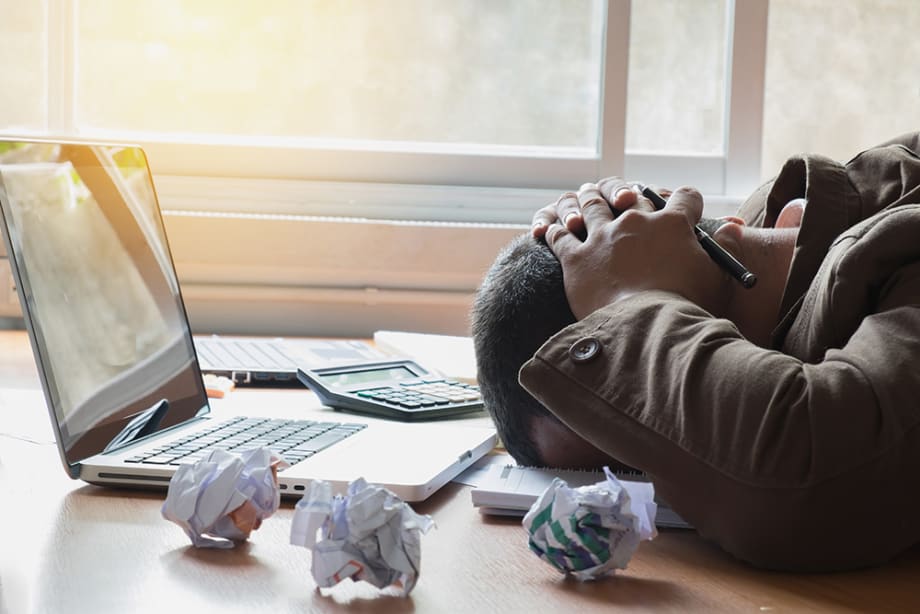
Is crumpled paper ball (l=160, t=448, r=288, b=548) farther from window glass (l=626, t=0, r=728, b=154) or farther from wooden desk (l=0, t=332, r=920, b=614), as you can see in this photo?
window glass (l=626, t=0, r=728, b=154)

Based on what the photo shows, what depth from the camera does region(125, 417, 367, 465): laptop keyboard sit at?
0.86 meters

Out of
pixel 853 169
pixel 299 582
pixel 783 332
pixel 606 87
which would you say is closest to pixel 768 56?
pixel 606 87

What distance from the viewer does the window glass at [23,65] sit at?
1914 millimetres

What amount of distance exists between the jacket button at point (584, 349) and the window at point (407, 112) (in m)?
1.05

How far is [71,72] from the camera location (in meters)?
1.93

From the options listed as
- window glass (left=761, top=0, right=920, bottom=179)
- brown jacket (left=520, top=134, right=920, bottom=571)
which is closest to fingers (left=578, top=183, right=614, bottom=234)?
brown jacket (left=520, top=134, right=920, bottom=571)

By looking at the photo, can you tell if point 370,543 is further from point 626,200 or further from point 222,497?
point 626,200

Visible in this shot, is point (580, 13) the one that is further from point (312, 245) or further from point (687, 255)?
point (687, 255)

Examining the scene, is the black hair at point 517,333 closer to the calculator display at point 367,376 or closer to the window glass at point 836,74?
the calculator display at point 367,376

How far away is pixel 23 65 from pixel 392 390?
110 centimetres

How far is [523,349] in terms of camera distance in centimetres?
90

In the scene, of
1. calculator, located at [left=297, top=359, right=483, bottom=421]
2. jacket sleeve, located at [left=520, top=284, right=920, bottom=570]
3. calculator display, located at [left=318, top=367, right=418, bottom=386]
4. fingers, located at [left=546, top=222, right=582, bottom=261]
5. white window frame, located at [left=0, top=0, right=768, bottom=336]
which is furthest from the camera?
white window frame, located at [left=0, top=0, right=768, bottom=336]

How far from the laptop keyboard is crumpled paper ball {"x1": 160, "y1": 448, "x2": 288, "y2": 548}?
13cm

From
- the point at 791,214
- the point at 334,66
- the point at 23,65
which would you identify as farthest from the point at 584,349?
the point at 23,65
